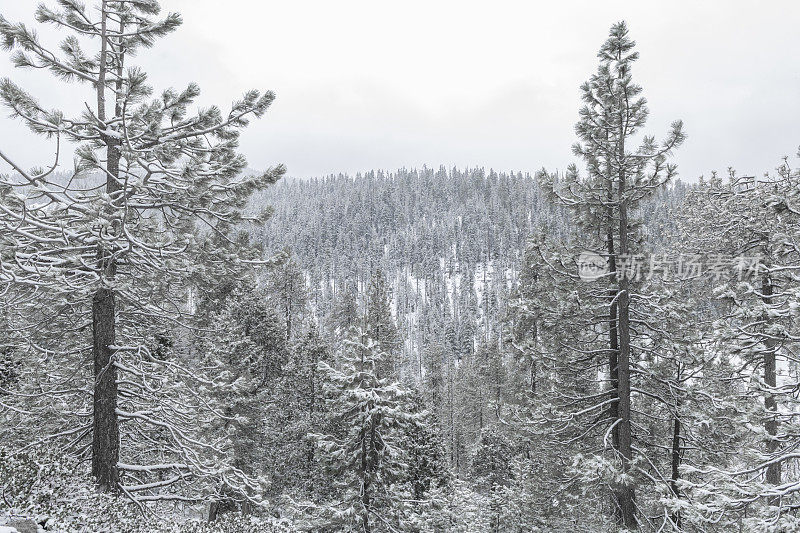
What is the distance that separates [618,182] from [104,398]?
11495 mm

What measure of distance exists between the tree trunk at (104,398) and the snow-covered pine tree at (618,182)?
374 inches

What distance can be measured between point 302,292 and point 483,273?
95.8 meters

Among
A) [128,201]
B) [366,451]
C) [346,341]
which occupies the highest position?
[128,201]

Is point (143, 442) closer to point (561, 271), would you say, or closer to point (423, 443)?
point (561, 271)

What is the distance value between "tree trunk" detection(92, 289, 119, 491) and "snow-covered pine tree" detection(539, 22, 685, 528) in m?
9.50

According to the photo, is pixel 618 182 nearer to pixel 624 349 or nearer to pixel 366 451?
pixel 624 349

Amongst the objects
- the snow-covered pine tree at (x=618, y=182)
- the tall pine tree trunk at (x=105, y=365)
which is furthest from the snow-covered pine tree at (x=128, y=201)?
the snow-covered pine tree at (x=618, y=182)

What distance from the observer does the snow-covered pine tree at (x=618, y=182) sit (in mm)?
9766

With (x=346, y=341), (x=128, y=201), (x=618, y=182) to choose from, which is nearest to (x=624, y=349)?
(x=618, y=182)

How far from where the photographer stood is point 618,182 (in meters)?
10.2

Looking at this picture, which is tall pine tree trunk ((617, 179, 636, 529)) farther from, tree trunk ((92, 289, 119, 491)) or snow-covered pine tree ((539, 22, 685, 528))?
tree trunk ((92, 289, 119, 491))

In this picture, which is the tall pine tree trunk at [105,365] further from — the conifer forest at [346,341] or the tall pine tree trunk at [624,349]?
the tall pine tree trunk at [624,349]

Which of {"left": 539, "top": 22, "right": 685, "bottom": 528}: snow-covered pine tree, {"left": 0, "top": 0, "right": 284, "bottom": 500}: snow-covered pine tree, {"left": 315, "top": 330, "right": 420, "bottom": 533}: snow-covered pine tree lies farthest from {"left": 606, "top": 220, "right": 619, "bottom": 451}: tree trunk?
{"left": 0, "top": 0, "right": 284, "bottom": 500}: snow-covered pine tree

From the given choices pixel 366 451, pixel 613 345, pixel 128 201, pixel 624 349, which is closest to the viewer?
pixel 128 201
